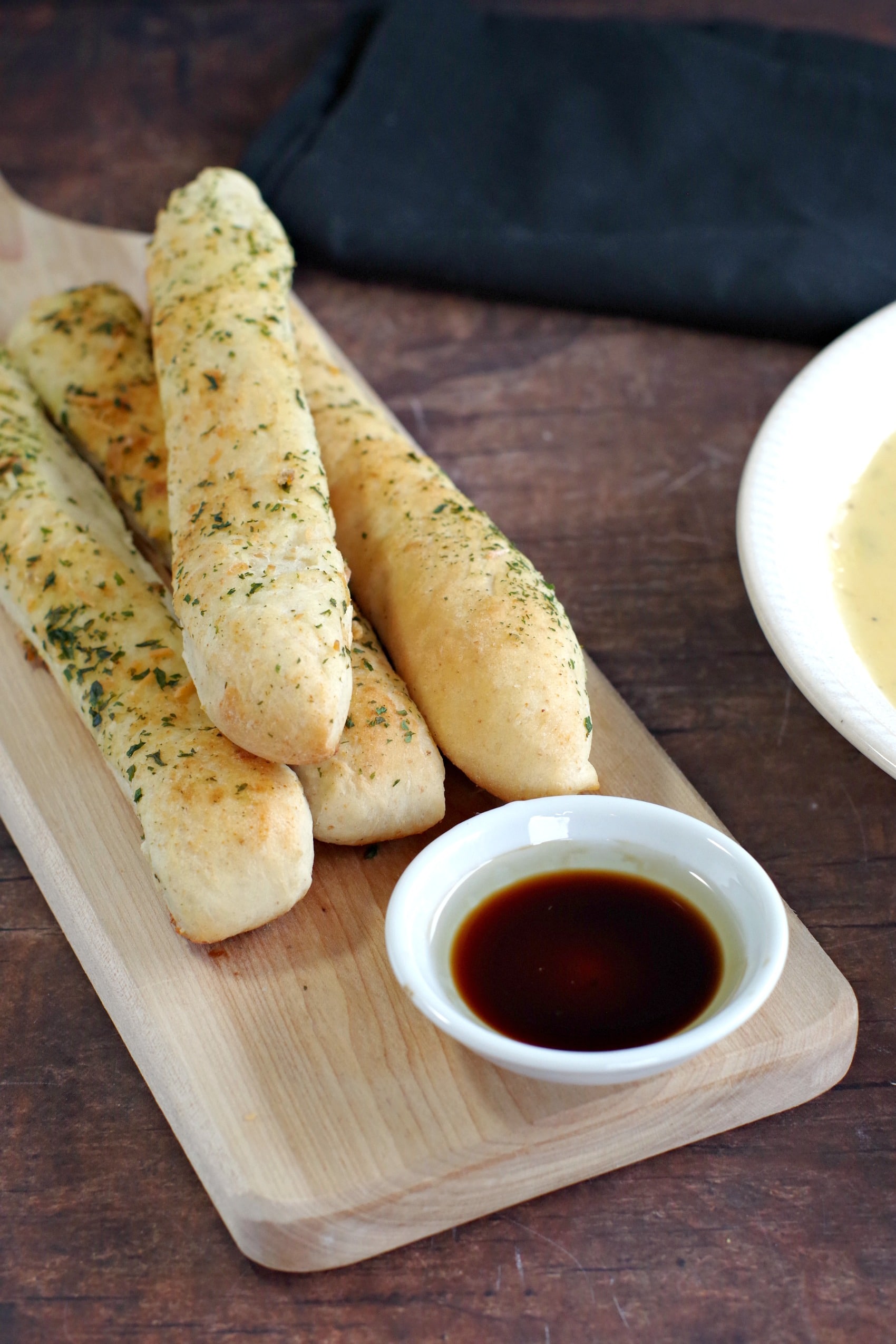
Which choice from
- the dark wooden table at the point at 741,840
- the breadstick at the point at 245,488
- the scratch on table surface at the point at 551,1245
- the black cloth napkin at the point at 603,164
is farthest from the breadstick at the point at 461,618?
the black cloth napkin at the point at 603,164

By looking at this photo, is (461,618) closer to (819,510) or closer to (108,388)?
(819,510)

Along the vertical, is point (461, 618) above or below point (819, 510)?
above

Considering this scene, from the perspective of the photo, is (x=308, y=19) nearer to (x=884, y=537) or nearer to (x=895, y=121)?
(x=895, y=121)


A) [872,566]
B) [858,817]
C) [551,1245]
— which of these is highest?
[872,566]

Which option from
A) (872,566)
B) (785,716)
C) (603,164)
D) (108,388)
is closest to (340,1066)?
(785,716)

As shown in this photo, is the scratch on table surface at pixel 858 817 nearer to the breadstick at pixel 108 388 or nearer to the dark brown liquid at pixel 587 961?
the dark brown liquid at pixel 587 961

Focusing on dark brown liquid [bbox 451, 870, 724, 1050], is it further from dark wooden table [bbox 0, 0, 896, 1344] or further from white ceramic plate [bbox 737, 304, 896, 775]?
white ceramic plate [bbox 737, 304, 896, 775]

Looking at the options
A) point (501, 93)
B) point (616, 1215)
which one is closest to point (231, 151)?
point (501, 93)
